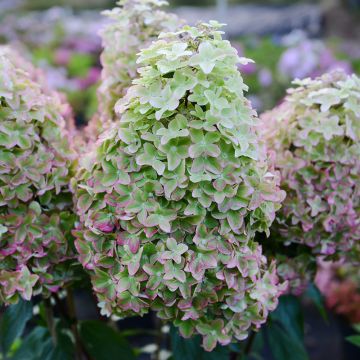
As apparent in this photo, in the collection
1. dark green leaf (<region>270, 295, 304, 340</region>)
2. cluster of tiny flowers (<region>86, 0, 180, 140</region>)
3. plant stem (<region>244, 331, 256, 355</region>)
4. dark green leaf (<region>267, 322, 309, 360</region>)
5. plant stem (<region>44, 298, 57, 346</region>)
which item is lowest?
dark green leaf (<region>267, 322, 309, 360</region>)

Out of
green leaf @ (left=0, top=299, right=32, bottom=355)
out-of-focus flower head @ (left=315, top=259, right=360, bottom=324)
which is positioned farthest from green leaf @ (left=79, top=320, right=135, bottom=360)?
out-of-focus flower head @ (left=315, top=259, right=360, bottom=324)

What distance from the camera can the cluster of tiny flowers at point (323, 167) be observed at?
1.15 m

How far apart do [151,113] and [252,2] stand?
14208 mm

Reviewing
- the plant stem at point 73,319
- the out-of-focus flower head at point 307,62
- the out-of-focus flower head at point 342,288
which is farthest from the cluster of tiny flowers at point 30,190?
the out-of-focus flower head at point 307,62

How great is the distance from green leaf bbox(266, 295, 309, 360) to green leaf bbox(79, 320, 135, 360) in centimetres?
31

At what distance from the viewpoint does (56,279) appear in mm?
1136

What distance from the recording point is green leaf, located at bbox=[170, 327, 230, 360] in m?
1.14

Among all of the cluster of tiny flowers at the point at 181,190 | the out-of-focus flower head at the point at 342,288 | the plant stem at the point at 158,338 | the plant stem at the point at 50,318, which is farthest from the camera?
the out-of-focus flower head at the point at 342,288

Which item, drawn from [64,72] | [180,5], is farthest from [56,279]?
[180,5]

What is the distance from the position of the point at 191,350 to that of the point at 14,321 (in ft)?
1.01

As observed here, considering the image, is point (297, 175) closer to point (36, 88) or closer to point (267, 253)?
point (267, 253)

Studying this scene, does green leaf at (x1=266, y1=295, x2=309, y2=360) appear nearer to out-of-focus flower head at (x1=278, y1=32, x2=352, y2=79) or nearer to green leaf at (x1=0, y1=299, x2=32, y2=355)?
green leaf at (x1=0, y1=299, x2=32, y2=355)

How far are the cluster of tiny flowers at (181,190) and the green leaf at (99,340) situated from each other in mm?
324

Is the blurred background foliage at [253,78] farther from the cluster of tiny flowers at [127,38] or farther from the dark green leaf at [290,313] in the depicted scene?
the cluster of tiny flowers at [127,38]
